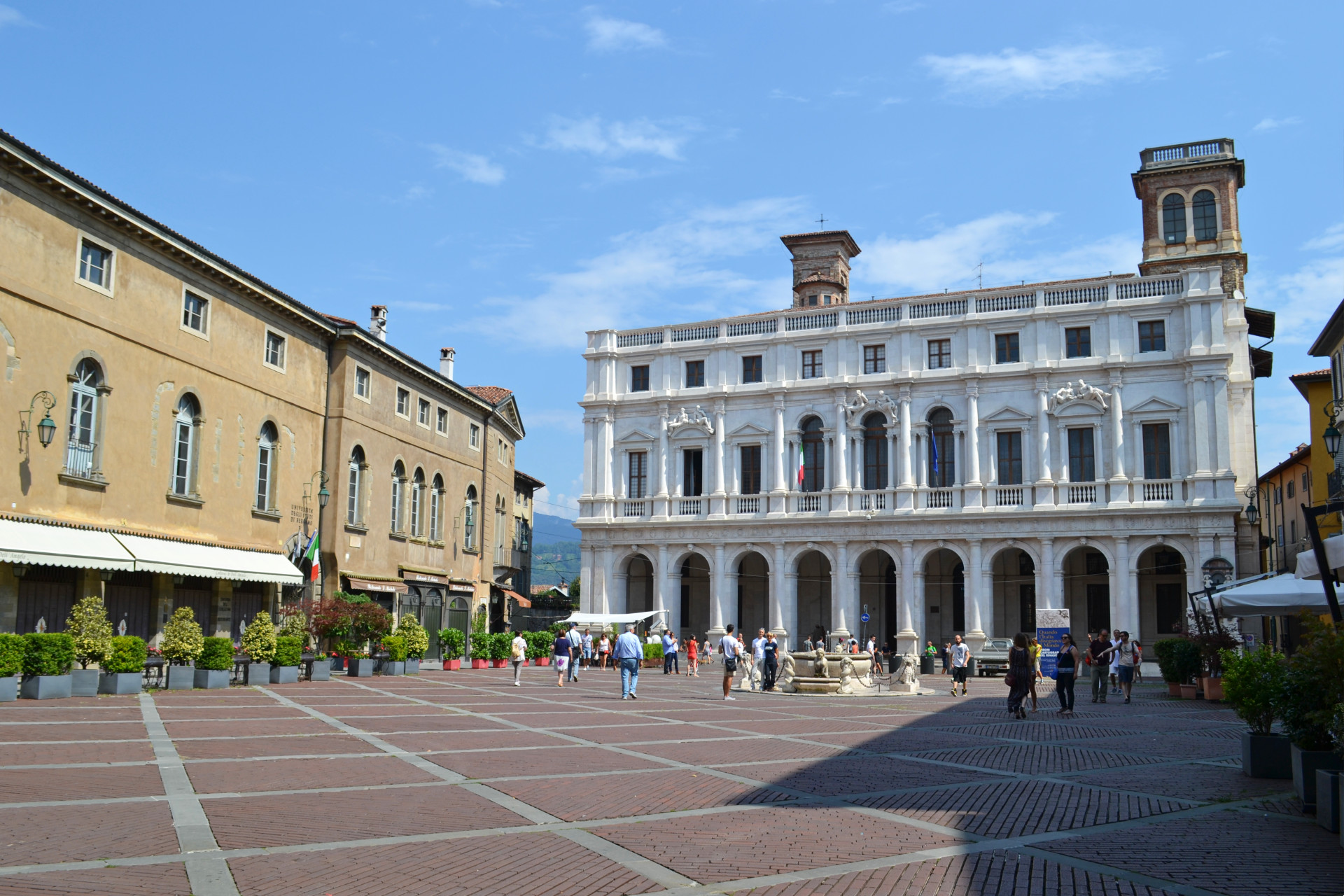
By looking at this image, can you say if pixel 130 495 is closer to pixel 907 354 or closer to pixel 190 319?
pixel 190 319

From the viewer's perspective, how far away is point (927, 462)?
4897 centimetres

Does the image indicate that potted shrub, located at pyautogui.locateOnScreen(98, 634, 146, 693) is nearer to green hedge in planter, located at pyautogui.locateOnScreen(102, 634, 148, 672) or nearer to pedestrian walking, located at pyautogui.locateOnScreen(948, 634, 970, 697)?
green hedge in planter, located at pyautogui.locateOnScreen(102, 634, 148, 672)

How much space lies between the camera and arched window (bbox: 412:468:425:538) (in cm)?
4150

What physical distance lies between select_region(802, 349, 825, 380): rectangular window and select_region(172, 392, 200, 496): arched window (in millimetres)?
29472

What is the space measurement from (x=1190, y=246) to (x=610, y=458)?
30.4m

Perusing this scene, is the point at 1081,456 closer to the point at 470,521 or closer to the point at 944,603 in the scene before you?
the point at 944,603

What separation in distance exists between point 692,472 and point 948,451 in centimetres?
1218

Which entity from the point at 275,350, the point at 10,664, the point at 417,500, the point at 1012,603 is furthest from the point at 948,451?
the point at 10,664

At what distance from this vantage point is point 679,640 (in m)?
52.8

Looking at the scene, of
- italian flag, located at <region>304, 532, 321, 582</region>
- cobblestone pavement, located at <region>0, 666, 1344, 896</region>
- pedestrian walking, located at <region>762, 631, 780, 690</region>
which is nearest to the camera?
cobblestone pavement, located at <region>0, 666, 1344, 896</region>

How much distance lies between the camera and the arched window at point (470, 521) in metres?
46.5

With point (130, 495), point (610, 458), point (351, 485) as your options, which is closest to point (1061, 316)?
point (610, 458)

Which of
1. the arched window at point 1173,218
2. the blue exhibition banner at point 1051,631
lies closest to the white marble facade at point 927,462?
the blue exhibition banner at point 1051,631

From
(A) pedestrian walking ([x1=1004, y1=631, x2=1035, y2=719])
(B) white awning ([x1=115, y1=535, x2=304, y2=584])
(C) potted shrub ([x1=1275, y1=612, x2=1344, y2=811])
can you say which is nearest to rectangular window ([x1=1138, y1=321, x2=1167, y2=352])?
(A) pedestrian walking ([x1=1004, y1=631, x2=1035, y2=719])
